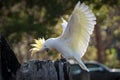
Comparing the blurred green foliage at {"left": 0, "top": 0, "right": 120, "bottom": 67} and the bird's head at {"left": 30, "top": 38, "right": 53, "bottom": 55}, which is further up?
the blurred green foliage at {"left": 0, "top": 0, "right": 120, "bottom": 67}

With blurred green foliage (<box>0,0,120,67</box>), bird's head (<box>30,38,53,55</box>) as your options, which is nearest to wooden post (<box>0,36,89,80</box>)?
bird's head (<box>30,38,53,55</box>)

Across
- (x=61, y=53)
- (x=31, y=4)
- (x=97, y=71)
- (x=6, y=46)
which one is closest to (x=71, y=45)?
(x=61, y=53)

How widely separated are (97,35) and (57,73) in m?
23.1

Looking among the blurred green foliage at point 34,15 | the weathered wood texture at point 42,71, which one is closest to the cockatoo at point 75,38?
the weathered wood texture at point 42,71

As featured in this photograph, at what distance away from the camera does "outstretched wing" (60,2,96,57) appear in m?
6.13

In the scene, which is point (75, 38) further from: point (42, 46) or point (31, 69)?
point (31, 69)

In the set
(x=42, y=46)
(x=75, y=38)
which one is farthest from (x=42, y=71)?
(x=75, y=38)

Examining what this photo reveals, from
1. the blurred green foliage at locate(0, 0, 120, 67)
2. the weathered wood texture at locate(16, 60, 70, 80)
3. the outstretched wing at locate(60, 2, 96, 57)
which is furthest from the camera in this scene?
the blurred green foliage at locate(0, 0, 120, 67)

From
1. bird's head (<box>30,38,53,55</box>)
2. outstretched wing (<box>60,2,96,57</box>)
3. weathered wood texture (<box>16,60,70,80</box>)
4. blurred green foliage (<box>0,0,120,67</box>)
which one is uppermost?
blurred green foliage (<box>0,0,120,67</box>)

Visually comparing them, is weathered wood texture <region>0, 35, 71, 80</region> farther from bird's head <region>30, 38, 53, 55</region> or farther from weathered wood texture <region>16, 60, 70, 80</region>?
bird's head <region>30, 38, 53, 55</region>

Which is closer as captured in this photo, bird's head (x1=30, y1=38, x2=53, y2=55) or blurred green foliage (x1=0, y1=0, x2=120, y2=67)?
bird's head (x1=30, y1=38, x2=53, y2=55)

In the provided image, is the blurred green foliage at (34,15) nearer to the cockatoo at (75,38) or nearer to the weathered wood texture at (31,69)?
the cockatoo at (75,38)

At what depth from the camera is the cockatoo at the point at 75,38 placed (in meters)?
5.89

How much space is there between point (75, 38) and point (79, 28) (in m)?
0.14
